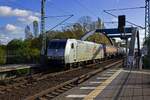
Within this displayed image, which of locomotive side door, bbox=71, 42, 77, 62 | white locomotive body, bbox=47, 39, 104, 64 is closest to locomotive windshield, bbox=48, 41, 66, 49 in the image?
white locomotive body, bbox=47, 39, 104, 64

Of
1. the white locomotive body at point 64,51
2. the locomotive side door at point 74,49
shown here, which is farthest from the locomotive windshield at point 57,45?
the locomotive side door at point 74,49

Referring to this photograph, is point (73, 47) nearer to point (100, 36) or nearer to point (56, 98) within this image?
point (56, 98)

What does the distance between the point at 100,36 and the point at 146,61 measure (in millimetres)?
67147

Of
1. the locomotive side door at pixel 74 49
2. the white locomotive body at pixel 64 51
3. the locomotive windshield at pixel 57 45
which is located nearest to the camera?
the white locomotive body at pixel 64 51

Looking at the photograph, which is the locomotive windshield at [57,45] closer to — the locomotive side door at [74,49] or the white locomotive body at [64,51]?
the white locomotive body at [64,51]

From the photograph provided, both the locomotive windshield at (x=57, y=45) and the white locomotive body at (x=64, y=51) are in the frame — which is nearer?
the white locomotive body at (x=64, y=51)

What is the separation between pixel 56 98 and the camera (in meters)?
13.8

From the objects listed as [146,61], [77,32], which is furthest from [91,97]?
[77,32]

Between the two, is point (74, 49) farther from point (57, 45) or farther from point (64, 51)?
point (64, 51)

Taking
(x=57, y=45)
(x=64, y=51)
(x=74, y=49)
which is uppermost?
(x=57, y=45)

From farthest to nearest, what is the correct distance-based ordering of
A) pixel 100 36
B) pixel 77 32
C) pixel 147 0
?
1. pixel 100 36
2. pixel 77 32
3. pixel 147 0

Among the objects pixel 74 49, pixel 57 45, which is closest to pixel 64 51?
pixel 57 45

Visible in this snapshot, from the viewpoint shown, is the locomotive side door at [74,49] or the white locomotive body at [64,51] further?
the locomotive side door at [74,49]

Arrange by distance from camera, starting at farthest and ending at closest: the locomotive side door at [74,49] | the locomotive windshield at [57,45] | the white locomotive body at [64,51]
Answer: the locomotive side door at [74,49] < the locomotive windshield at [57,45] < the white locomotive body at [64,51]
